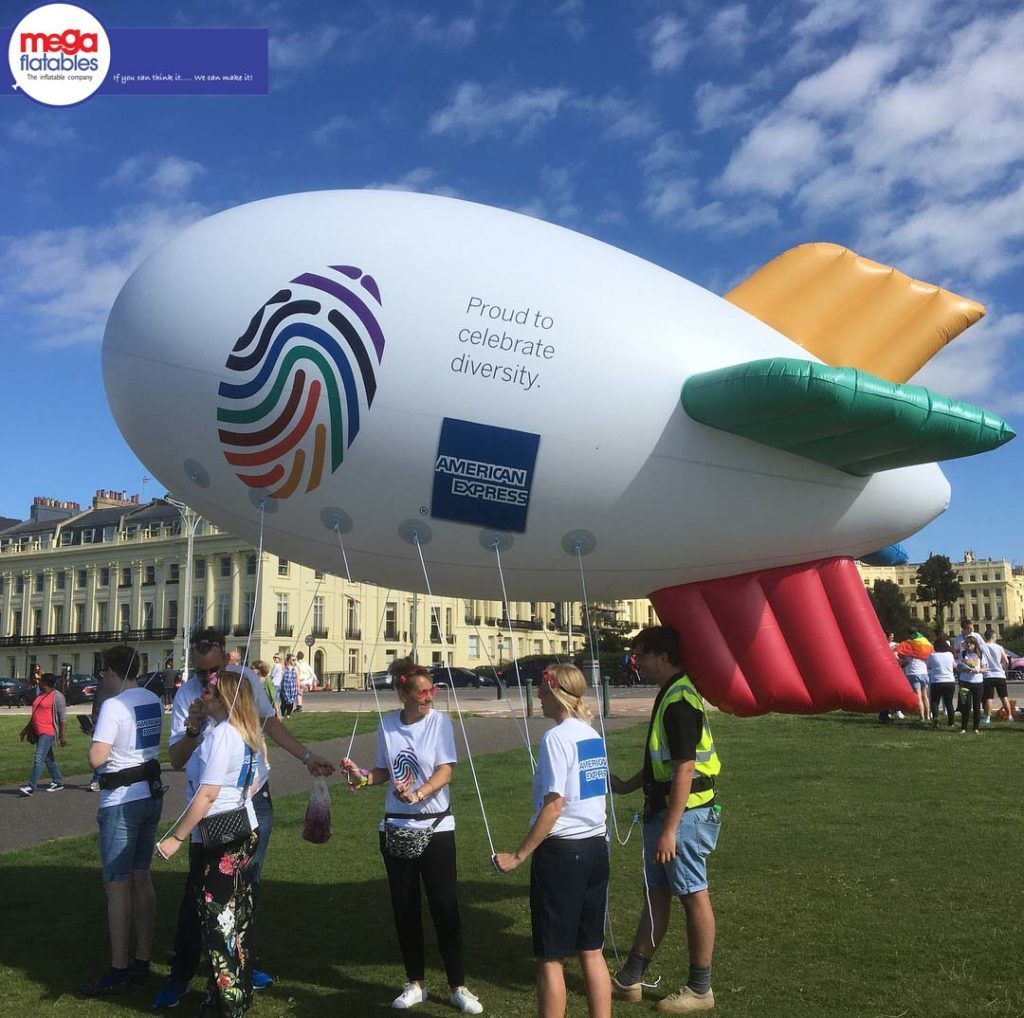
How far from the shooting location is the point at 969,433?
5.66 m

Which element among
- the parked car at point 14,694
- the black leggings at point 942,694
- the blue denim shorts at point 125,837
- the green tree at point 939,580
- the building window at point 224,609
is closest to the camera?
the blue denim shorts at point 125,837

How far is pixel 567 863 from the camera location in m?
4.38

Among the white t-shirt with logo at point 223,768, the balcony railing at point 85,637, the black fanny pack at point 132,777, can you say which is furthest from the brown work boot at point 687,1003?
the balcony railing at point 85,637

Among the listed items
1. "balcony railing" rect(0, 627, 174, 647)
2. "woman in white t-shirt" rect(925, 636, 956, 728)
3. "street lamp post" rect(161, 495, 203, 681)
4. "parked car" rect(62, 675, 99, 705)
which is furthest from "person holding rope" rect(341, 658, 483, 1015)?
"balcony railing" rect(0, 627, 174, 647)

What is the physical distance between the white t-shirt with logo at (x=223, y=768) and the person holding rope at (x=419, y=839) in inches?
22.3

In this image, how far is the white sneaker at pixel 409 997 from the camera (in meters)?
5.02

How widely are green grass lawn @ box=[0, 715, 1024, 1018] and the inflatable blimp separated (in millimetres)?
1517

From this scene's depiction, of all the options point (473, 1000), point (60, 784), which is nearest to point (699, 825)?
point (473, 1000)

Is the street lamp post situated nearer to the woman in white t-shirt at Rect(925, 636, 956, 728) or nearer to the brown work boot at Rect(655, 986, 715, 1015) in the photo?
the brown work boot at Rect(655, 986, 715, 1015)

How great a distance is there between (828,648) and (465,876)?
3.61m

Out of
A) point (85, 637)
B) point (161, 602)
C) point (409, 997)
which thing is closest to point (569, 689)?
point (409, 997)

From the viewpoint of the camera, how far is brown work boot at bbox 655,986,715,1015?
194 inches

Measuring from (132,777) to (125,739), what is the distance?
0.72ft

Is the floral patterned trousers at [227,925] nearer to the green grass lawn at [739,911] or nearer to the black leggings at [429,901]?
the green grass lawn at [739,911]
